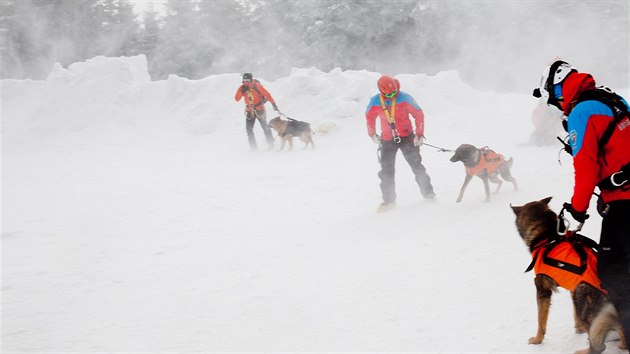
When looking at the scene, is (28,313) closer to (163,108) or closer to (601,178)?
(601,178)

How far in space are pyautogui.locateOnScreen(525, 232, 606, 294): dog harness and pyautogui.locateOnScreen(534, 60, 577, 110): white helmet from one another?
2.53 ft

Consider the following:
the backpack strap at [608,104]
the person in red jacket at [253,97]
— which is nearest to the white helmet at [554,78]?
the backpack strap at [608,104]

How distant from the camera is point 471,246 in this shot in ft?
15.6

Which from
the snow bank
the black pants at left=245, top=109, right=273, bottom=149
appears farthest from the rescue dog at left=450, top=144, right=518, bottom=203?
the snow bank

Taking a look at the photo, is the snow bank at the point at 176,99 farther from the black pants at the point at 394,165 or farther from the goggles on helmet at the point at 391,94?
the goggles on helmet at the point at 391,94

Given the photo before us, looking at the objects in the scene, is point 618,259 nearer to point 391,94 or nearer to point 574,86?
point 574,86

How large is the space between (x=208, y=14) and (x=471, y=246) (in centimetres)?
3188

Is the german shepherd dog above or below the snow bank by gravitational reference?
below

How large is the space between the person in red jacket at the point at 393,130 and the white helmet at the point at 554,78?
363cm

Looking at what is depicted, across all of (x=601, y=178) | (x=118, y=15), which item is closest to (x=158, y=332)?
(x=601, y=178)

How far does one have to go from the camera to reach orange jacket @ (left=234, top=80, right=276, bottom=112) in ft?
38.6

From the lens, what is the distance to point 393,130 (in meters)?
6.49

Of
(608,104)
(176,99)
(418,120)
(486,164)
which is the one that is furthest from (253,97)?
(608,104)

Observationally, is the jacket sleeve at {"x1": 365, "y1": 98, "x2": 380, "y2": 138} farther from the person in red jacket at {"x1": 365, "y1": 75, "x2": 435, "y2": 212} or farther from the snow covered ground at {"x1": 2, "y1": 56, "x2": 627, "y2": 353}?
the snow covered ground at {"x1": 2, "y1": 56, "x2": 627, "y2": 353}
